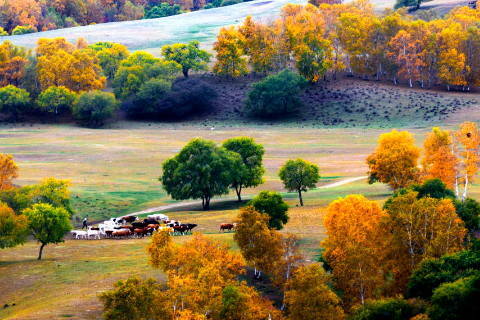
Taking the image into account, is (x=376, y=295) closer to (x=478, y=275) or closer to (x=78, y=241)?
(x=478, y=275)

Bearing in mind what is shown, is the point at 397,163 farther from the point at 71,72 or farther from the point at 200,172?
the point at 71,72

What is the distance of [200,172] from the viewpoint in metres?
80.5

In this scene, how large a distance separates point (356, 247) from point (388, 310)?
651 centimetres

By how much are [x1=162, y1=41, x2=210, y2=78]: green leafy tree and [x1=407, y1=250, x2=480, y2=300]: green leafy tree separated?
12368cm

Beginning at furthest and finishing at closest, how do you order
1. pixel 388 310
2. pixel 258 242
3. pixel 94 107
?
pixel 94 107 < pixel 258 242 < pixel 388 310

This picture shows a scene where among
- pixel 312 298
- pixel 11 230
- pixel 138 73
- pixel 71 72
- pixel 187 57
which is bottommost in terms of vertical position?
pixel 312 298

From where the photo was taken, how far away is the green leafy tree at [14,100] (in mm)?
145000

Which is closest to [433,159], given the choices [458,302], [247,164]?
[247,164]

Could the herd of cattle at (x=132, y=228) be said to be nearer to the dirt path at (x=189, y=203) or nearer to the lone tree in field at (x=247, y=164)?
the dirt path at (x=189, y=203)

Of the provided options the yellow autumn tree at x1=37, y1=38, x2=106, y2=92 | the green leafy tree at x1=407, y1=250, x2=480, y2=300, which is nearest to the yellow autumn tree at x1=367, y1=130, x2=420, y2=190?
the green leafy tree at x1=407, y1=250, x2=480, y2=300

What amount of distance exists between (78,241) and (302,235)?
63.7ft

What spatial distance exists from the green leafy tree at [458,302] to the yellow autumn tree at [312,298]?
517cm

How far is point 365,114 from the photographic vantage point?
459 feet

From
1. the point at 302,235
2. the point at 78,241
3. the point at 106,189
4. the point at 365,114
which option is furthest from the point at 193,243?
the point at 365,114
